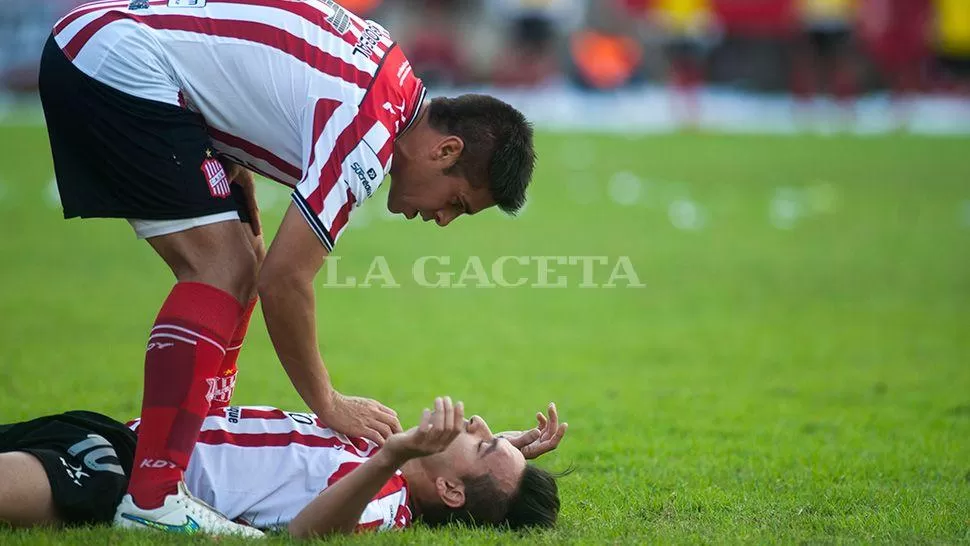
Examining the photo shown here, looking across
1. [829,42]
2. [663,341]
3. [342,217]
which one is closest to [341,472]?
[342,217]

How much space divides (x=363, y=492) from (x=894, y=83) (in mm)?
24699

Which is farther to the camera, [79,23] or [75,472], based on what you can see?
[79,23]

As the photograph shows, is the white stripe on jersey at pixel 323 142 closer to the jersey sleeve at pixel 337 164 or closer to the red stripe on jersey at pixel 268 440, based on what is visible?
the jersey sleeve at pixel 337 164

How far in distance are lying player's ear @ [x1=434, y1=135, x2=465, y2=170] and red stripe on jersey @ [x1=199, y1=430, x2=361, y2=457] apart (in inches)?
40.8

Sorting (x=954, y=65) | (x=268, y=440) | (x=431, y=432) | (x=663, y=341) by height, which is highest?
(x=954, y=65)

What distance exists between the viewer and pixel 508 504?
163 inches

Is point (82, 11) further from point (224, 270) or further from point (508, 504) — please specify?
point (508, 504)

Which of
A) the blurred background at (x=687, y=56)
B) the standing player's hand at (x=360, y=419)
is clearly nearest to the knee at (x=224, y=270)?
the standing player's hand at (x=360, y=419)

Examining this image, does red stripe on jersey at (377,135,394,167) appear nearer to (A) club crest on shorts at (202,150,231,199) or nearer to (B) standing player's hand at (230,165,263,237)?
(A) club crest on shorts at (202,150,231,199)

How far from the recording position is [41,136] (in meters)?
17.9

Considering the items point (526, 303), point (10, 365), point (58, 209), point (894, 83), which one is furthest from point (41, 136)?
point (894, 83)

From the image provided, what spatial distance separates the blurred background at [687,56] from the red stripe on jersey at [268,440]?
18435mm

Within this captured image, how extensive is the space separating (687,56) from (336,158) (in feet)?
71.8

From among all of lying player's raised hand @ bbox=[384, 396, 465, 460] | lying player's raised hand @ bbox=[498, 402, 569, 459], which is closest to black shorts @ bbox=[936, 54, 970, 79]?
lying player's raised hand @ bbox=[498, 402, 569, 459]
